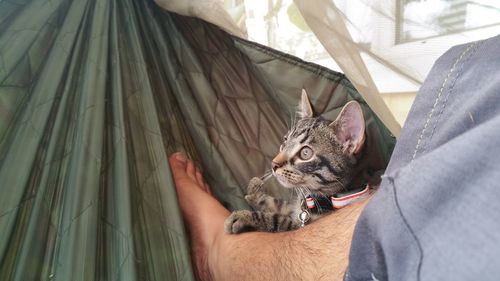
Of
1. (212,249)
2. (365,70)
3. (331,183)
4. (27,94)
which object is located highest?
(365,70)

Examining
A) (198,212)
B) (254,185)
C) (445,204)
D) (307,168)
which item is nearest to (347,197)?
(307,168)

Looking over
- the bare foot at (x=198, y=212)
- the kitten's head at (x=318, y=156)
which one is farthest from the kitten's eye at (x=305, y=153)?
the bare foot at (x=198, y=212)

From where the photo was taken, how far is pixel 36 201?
0.60m

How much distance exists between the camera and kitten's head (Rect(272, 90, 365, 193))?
31.7 inches

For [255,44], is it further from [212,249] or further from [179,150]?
[212,249]

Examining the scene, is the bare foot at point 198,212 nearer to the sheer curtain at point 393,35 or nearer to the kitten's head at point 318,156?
the kitten's head at point 318,156

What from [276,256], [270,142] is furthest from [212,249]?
[270,142]

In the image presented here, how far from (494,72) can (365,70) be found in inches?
10.7

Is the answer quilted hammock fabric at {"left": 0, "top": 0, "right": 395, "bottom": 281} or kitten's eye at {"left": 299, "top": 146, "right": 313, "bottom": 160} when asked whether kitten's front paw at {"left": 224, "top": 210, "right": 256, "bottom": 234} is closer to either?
quilted hammock fabric at {"left": 0, "top": 0, "right": 395, "bottom": 281}

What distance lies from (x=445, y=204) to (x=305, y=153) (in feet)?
2.02

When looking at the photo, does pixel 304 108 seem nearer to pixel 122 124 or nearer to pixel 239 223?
pixel 239 223

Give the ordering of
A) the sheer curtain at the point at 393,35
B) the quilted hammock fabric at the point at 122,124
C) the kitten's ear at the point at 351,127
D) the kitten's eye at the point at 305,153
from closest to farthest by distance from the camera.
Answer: the sheer curtain at the point at 393,35 → the quilted hammock fabric at the point at 122,124 → the kitten's ear at the point at 351,127 → the kitten's eye at the point at 305,153

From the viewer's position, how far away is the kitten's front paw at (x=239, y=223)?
30.2 inches

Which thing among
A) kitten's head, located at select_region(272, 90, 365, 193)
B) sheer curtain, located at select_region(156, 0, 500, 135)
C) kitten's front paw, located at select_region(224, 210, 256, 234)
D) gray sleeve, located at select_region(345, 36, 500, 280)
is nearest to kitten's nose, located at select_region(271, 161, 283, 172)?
kitten's head, located at select_region(272, 90, 365, 193)
